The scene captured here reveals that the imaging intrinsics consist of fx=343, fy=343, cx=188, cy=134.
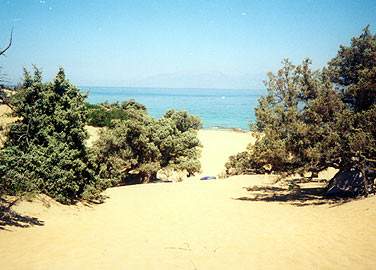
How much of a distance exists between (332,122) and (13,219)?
43.8 ft

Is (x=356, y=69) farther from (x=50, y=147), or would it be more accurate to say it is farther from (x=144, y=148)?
(x=50, y=147)

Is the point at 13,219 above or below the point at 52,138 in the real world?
below

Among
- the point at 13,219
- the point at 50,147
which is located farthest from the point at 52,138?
the point at 13,219

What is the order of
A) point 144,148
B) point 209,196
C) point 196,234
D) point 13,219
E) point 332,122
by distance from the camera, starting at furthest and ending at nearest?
1. point 144,148
2. point 209,196
3. point 332,122
4. point 196,234
5. point 13,219

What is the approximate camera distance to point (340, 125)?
14.6m

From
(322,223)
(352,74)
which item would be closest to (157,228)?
(322,223)

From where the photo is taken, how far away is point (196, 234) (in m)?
12.3

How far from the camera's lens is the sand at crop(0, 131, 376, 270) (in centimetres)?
899

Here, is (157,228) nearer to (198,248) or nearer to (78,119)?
(198,248)

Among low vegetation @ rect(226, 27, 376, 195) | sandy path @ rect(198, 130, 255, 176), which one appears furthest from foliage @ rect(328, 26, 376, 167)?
sandy path @ rect(198, 130, 255, 176)

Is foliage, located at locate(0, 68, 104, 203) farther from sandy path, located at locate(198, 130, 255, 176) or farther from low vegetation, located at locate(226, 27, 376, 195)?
sandy path, located at locate(198, 130, 255, 176)

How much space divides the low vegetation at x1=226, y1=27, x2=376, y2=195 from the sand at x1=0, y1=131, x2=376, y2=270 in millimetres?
1987

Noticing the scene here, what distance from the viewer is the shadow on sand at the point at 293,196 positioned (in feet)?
54.8

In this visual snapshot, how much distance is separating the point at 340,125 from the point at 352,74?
4027 mm
